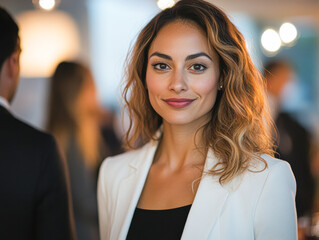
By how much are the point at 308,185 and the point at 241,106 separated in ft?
6.16

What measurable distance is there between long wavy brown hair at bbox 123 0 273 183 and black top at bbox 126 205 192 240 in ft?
0.80

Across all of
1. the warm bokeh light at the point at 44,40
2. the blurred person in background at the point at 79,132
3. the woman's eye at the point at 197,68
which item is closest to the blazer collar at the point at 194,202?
the woman's eye at the point at 197,68

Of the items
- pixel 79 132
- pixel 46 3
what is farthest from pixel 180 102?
pixel 79 132

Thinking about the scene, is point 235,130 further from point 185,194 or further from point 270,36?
point 270,36

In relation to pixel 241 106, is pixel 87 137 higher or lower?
lower

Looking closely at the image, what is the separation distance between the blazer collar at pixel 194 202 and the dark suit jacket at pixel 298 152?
1.57 meters

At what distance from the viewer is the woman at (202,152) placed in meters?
1.54

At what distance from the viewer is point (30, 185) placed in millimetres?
1789

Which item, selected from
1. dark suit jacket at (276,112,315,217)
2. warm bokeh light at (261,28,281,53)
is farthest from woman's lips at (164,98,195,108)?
warm bokeh light at (261,28,281,53)

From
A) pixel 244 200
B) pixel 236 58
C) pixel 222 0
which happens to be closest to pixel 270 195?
pixel 244 200

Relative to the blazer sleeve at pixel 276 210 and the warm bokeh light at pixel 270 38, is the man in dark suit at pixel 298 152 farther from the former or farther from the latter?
the blazer sleeve at pixel 276 210

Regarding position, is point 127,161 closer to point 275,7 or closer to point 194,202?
point 194,202

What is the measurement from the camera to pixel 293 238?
1529 mm

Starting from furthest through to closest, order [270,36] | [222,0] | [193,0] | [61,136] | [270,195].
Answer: [222,0], [270,36], [61,136], [193,0], [270,195]
